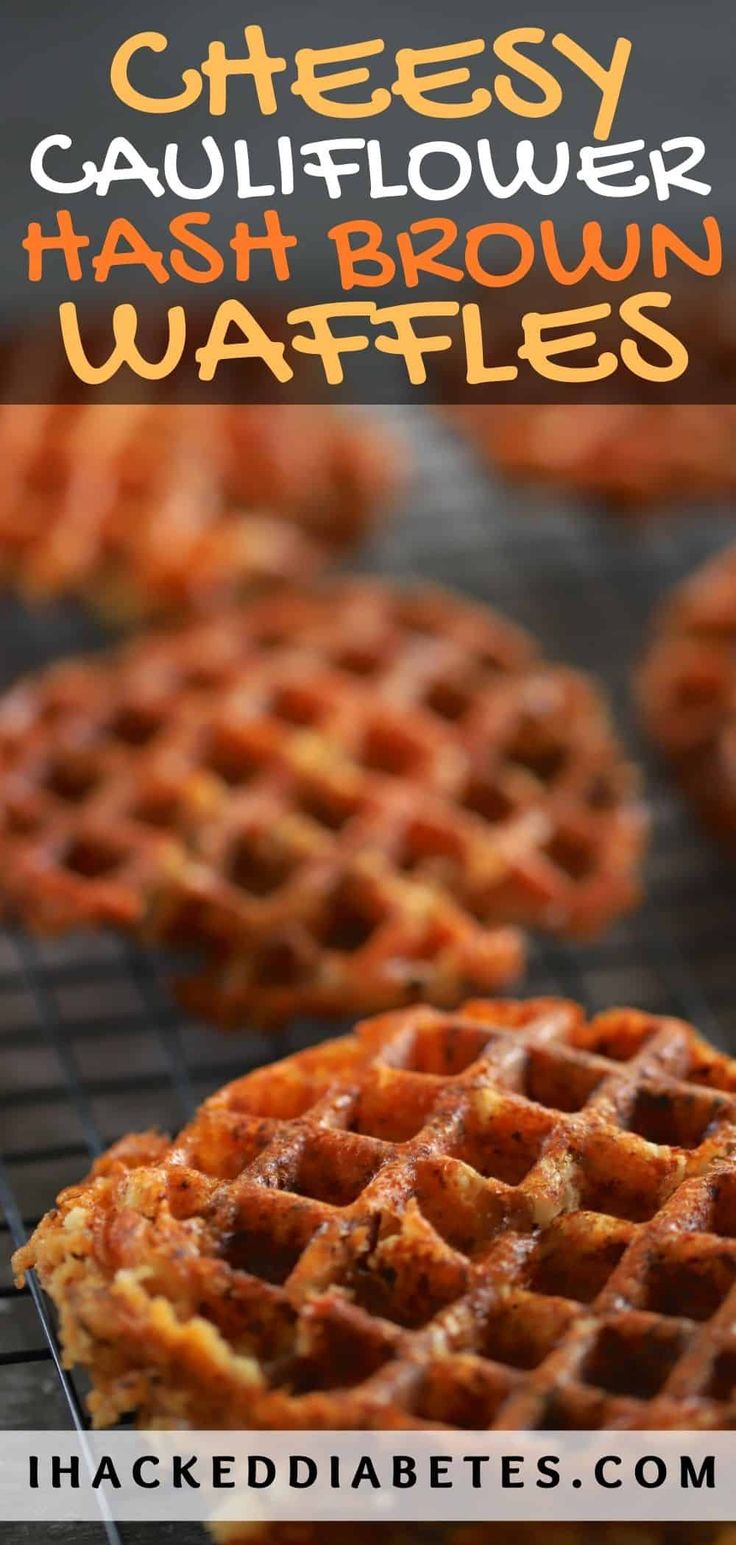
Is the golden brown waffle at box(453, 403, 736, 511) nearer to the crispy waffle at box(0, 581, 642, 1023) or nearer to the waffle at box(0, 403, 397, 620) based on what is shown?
the waffle at box(0, 403, 397, 620)

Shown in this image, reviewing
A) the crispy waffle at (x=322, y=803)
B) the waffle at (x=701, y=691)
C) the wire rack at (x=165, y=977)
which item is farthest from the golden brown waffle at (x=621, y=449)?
the crispy waffle at (x=322, y=803)

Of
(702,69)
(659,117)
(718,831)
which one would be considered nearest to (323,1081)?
(718,831)

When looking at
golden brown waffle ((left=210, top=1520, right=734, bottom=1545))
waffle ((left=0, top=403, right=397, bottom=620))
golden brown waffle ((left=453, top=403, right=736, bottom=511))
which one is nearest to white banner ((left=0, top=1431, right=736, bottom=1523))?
golden brown waffle ((left=210, top=1520, right=734, bottom=1545))

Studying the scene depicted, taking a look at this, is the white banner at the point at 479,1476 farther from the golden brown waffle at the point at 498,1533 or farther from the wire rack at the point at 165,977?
the wire rack at the point at 165,977

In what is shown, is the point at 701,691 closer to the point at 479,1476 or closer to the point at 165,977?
the point at 165,977

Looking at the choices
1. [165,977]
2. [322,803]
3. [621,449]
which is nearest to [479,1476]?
[165,977]
